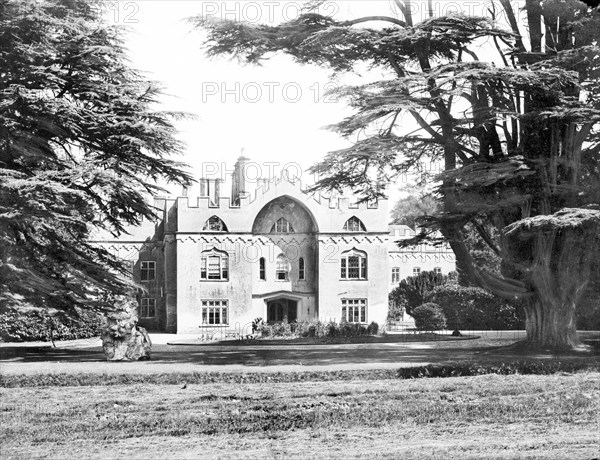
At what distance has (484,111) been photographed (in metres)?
15.8

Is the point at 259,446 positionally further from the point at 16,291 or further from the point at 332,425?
the point at 16,291

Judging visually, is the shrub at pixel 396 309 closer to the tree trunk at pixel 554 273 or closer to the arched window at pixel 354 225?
the arched window at pixel 354 225

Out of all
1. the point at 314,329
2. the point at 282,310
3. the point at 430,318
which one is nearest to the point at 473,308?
the point at 430,318

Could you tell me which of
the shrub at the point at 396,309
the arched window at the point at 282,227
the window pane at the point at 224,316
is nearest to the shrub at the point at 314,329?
the shrub at the point at 396,309

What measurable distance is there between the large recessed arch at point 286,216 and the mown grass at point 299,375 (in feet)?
8.56

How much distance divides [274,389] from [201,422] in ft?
7.01

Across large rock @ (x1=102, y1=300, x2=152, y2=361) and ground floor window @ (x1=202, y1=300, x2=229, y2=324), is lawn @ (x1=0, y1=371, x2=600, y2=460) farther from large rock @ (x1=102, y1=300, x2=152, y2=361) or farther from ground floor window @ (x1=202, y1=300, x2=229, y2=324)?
ground floor window @ (x1=202, y1=300, x2=229, y2=324)

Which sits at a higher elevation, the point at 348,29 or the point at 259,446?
the point at 348,29

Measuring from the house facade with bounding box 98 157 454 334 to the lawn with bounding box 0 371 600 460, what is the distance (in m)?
1.61

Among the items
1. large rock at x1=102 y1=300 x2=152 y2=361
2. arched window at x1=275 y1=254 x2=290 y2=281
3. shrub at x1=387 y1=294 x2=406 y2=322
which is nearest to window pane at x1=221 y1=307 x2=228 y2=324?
arched window at x1=275 y1=254 x2=290 y2=281

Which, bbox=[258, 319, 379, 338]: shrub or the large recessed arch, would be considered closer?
the large recessed arch

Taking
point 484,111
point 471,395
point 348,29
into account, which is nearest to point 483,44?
point 484,111

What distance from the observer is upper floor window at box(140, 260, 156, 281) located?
43.0 feet

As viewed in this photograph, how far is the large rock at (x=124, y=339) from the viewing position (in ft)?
41.2
